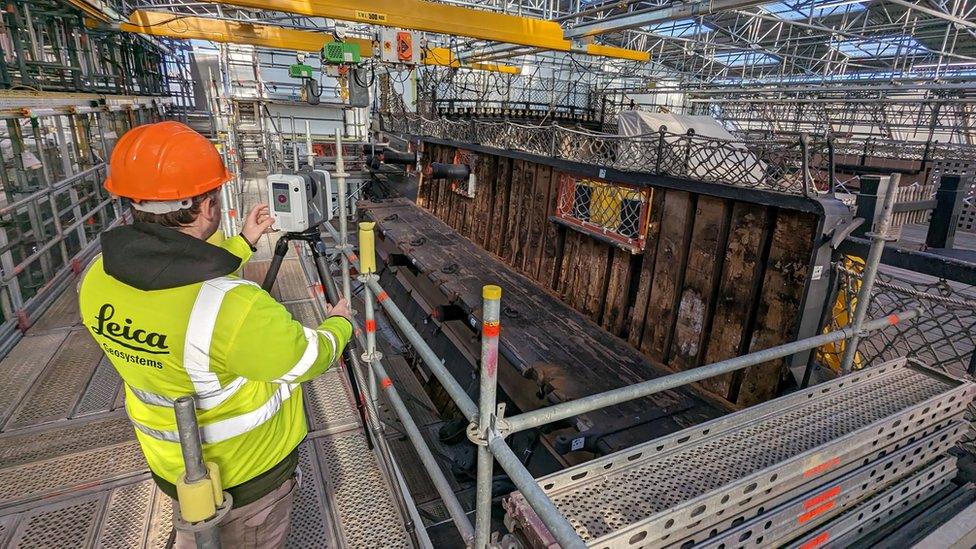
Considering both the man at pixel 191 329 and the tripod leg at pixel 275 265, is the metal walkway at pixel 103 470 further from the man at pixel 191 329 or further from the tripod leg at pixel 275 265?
the tripod leg at pixel 275 265

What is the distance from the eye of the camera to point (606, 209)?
6648 millimetres

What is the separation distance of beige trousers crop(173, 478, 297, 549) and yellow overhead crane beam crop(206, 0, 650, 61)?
1154cm

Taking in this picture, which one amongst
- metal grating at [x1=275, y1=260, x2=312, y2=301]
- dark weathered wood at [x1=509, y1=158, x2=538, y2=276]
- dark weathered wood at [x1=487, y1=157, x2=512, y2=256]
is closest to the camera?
metal grating at [x1=275, y1=260, x2=312, y2=301]

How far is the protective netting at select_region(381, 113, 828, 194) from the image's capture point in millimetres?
4414

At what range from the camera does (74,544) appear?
8.18 feet

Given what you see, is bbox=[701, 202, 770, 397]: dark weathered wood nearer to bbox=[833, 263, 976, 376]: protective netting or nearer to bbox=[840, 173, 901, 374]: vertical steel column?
bbox=[833, 263, 976, 376]: protective netting

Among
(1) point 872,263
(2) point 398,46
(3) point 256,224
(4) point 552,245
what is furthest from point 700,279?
(2) point 398,46

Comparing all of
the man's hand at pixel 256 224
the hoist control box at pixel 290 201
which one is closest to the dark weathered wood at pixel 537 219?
the hoist control box at pixel 290 201

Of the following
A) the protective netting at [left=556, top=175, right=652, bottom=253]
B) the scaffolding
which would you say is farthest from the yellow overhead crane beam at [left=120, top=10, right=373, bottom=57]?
the scaffolding

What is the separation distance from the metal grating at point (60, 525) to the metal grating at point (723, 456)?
8.44 ft

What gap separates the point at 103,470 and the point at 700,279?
5548 mm

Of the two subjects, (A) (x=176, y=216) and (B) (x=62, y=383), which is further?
(B) (x=62, y=383)

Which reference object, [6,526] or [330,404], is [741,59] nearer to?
[330,404]

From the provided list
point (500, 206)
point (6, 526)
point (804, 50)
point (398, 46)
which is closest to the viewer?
point (6, 526)
